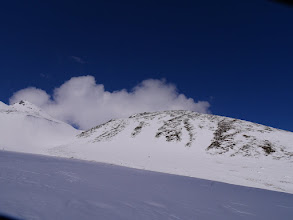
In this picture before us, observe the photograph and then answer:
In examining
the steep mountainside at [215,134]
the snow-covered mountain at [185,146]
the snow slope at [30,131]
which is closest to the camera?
the snow-covered mountain at [185,146]

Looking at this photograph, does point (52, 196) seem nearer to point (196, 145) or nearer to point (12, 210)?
point (12, 210)

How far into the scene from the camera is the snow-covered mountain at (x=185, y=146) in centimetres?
2555

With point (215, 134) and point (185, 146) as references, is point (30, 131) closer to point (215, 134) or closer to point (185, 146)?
point (185, 146)

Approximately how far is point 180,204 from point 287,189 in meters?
13.8

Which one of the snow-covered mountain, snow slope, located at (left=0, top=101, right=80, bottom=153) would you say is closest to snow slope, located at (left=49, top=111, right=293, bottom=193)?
the snow-covered mountain

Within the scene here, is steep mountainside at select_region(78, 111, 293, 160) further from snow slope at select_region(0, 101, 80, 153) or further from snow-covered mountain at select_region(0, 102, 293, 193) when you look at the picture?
snow slope at select_region(0, 101, 80, 153)

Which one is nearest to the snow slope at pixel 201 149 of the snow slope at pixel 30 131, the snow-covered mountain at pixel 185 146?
the snow-covered mountain at pixel 185 146

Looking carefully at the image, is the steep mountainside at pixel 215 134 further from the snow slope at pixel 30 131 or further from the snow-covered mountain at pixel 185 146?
the snow slope at pixel 30 131

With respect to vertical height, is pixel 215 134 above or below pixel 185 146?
above

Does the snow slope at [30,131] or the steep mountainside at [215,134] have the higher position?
the steep mountainside at [215,134]

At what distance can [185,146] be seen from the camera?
1816 inches

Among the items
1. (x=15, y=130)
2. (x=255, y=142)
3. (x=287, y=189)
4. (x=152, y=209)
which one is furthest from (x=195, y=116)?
(x=152, y=209)

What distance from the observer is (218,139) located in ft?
155

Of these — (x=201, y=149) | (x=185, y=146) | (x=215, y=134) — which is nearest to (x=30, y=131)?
(x=185, y=146)
